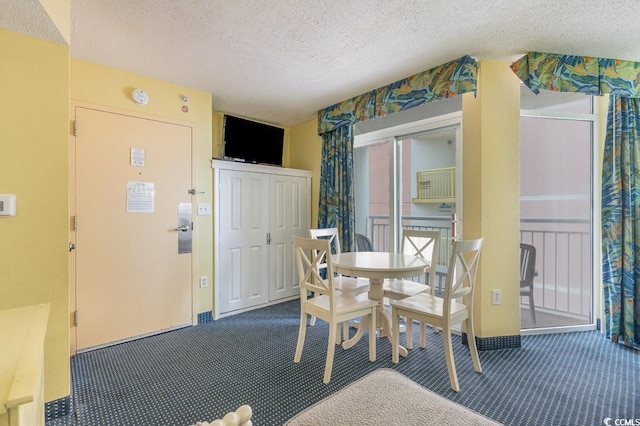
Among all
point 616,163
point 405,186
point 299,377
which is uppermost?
point 616,163

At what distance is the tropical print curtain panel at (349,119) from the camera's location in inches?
103

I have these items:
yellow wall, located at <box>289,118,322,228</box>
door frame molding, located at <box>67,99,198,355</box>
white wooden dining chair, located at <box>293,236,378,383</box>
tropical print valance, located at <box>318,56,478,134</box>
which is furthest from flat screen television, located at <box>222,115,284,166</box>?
white wooden dining chair, located at <box>293,236,378,383</box>

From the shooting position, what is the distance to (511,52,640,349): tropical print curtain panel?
2.42 meters

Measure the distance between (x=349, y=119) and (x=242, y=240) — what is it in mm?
1876

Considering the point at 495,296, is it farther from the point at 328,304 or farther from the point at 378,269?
the point at 328,304

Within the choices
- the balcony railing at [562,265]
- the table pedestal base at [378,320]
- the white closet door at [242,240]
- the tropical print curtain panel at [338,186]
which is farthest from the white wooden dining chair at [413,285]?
the white closet door at [242,240]

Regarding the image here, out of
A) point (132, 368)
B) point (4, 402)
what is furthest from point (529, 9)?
point (132, 368)

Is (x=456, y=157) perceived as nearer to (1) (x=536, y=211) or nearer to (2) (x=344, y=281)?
(1) (x=536, y=211)

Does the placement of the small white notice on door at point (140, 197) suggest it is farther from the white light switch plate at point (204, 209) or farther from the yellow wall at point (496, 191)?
the yellow wall at point (496, 191)

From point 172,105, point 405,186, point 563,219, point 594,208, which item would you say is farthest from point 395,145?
point 172,105

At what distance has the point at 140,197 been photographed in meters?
2.73

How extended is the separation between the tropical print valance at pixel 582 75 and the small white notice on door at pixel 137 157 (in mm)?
3353

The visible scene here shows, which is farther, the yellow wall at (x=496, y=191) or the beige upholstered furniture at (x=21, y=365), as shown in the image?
the yellow wall at (x=496, y=191)

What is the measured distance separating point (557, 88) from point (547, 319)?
81.9 inches
